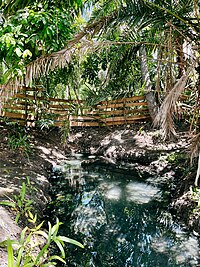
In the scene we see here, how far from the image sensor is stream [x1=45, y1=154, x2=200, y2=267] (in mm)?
2281

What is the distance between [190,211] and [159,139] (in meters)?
2.77

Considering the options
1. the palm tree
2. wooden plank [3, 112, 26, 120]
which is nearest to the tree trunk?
the palm tree

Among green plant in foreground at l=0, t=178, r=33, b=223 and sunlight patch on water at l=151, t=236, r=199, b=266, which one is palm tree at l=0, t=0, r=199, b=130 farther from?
green plant in foreground at l=0, t=178, r=33, b=223

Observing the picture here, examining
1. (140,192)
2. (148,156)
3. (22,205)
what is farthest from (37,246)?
(148,156)

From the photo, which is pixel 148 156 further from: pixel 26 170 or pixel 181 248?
pixel 181 248

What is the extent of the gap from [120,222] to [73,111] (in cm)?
474

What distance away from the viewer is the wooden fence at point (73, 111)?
621 cm

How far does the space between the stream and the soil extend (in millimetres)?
204

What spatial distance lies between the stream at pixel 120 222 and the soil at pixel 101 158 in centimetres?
20

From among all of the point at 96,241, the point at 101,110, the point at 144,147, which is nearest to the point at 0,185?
the point at 96,241

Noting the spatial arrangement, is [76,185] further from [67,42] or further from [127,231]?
[67,42]

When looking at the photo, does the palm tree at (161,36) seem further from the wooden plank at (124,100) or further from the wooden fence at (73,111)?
the wooden plank at (124,100)

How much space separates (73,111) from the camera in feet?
23.7

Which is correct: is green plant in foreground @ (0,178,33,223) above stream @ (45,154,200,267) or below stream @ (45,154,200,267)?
above
